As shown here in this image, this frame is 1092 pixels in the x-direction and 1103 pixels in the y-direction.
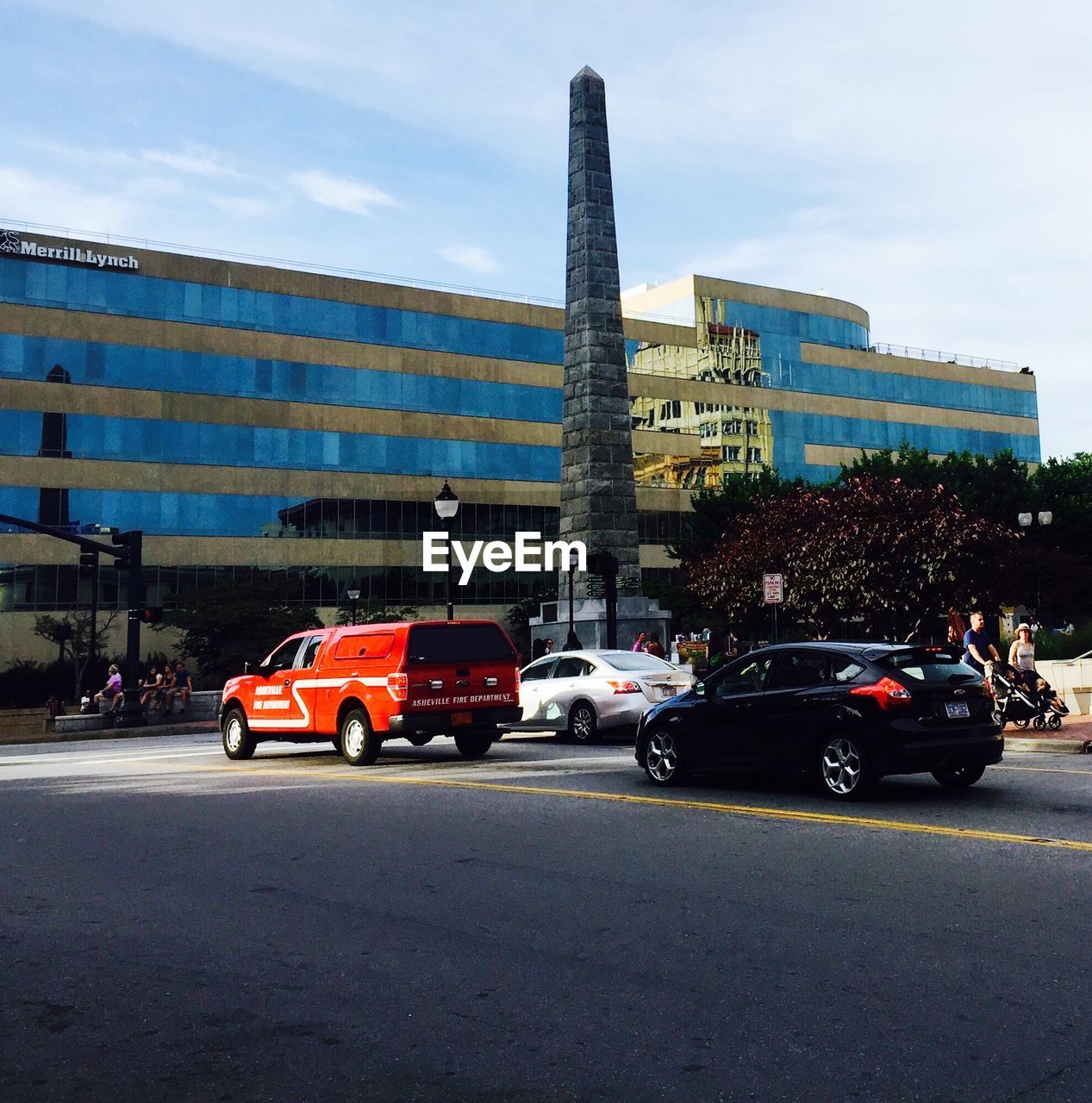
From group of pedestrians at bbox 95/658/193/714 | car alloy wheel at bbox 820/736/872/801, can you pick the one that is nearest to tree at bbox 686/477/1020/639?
group of pedestrians at bbox 95/658/193/714

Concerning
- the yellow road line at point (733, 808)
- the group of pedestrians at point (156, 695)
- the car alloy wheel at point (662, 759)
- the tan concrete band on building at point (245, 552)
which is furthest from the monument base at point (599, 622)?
the car alloy wheel at point (662, 759)

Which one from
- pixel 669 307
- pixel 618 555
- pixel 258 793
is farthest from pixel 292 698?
pixel 669 307

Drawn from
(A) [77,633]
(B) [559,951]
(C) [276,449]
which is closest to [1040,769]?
(B) [559,951]

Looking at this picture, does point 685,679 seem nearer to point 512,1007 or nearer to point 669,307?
point 512,1007

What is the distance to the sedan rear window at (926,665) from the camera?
11.6 metres

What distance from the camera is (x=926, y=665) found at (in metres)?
11.7

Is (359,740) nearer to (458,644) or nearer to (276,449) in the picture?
(458,644)

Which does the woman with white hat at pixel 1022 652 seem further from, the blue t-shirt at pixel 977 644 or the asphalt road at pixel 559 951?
the asphalt road at pixel 559 951

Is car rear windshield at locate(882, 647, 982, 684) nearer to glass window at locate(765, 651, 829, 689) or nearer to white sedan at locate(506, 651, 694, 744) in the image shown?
glass window at locate(765, 651, 829, 689)

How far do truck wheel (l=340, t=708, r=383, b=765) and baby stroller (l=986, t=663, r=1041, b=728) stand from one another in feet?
30.2

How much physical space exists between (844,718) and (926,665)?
3.34ft

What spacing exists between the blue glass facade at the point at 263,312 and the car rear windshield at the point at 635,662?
4205 centimetres

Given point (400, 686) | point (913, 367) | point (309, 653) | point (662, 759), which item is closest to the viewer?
point (662, 759)

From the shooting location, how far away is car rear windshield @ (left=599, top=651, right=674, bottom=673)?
20125mm
